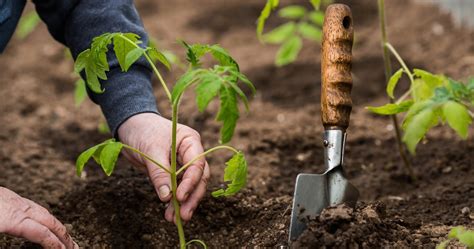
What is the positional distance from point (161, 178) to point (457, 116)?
759 millimetres

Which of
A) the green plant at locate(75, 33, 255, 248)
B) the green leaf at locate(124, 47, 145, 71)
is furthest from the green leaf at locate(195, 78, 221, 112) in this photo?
the green leaf at locate(124, 47, 145, 71)

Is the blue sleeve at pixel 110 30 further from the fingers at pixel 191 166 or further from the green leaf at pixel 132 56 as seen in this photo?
the green leaf at pixel 132 56

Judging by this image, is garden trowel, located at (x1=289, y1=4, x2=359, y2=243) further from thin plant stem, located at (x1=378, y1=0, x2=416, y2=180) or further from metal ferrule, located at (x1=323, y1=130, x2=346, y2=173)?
thin plant stem, located at (x1=378, y1=0, x2=416, y2=180)

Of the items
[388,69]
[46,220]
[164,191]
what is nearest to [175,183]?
[164,191]

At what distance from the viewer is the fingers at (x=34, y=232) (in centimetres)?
175

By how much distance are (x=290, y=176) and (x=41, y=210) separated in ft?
3.89

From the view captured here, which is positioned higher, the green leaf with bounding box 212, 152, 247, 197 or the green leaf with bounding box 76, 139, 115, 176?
the green leaf with bounding box 212, 152, 247, 197

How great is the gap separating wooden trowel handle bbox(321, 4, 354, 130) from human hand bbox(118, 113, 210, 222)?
35cm

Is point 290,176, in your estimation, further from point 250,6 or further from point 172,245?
point 250,6

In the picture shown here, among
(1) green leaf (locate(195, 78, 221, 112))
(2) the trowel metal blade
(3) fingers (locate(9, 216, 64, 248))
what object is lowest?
(3) fingers (locate(9, 216, 64, 248))

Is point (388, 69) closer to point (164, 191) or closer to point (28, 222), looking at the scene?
point (164, 191)

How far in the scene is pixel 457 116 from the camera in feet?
5.42

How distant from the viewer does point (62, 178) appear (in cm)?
A: 278

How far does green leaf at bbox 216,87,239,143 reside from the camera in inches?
64.2
